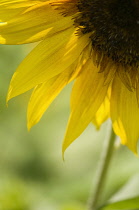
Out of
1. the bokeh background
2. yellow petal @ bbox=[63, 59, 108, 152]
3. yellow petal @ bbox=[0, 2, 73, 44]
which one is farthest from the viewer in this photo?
the bokeh background

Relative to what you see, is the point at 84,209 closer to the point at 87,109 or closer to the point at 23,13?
the point at 87,109

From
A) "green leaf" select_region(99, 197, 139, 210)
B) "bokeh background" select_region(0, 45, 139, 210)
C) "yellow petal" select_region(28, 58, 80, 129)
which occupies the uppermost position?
"yellow petal" select_region(28, 58, 80, 129)

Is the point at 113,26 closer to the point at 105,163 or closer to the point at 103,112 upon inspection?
the point at 103,112

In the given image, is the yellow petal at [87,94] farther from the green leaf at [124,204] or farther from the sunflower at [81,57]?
the green leaf at [124,204]

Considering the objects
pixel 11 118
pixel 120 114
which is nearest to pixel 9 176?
pixel 11 118

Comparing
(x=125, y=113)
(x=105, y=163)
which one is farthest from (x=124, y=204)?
(x=125, y=113)

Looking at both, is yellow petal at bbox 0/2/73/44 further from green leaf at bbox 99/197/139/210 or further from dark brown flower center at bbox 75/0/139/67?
green leaf at bbox 99/197/139/210

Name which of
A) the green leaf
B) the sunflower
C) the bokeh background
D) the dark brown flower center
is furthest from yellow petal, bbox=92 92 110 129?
the bokeh background
